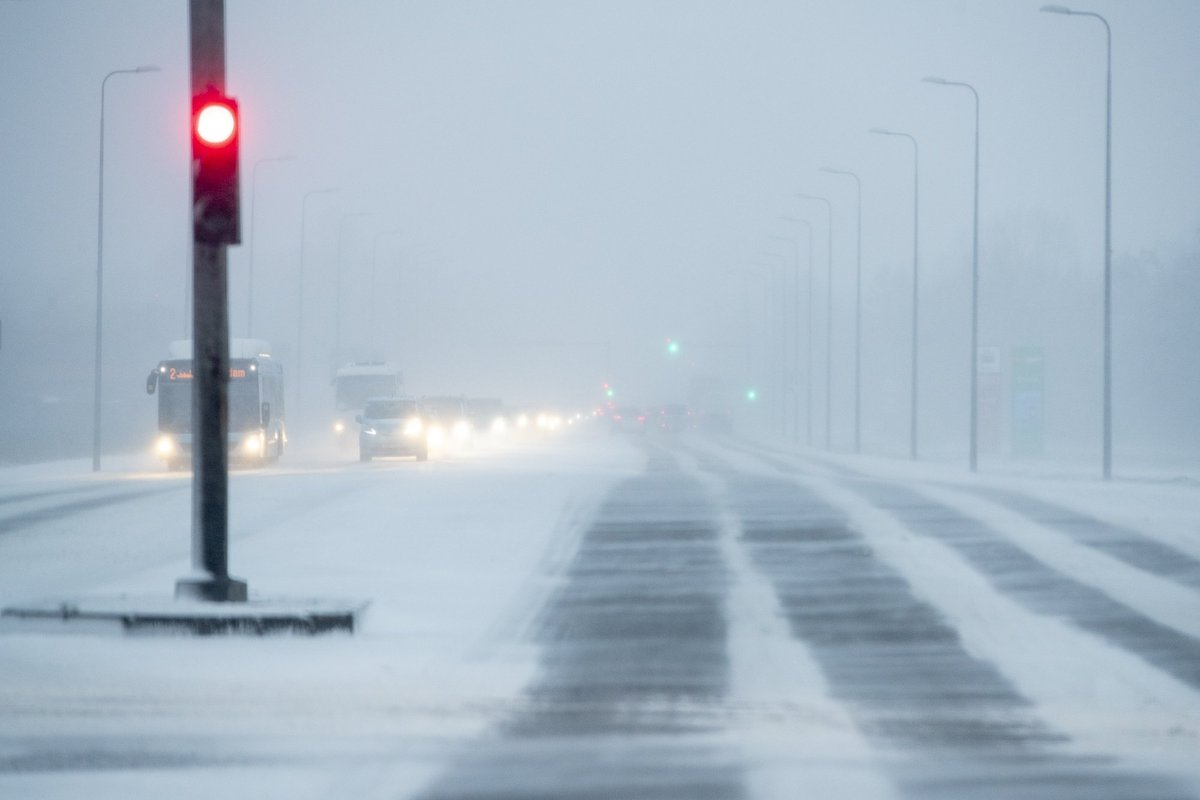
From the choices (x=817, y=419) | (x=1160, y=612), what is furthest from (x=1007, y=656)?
(x=817, y=419)

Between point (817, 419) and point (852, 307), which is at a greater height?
point (852, 307)

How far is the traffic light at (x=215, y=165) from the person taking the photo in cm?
1152

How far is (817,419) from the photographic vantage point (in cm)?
13988

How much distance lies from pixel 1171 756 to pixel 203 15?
881 cm

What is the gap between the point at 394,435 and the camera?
44.2m

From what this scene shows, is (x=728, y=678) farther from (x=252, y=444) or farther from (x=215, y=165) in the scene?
(x=252, y=444)

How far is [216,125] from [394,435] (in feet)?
108

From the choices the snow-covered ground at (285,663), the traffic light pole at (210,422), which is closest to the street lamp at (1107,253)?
the snow-covered ground at (285,663)

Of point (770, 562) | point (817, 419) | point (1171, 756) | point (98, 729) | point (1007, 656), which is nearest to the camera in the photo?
point (1171, 756)

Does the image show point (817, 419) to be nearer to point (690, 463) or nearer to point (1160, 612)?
point (690, 463)

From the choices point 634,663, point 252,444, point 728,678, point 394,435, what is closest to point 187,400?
point 252,444

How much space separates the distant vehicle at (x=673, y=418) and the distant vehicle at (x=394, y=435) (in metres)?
55.4

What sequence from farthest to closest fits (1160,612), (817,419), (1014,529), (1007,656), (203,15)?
(817,419), (1014,529), (1160,612), (203,15), (1007,656)

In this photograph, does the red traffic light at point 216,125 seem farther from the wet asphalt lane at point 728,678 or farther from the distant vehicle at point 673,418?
the distant vehicle at point 673,418
